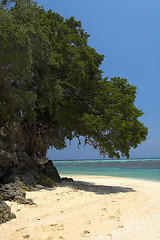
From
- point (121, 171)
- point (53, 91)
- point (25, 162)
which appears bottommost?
point (121, 171)

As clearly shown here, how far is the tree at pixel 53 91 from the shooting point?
10.8 meters

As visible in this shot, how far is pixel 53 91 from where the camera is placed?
500 inches

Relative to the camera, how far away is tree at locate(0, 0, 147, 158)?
10.8 meters

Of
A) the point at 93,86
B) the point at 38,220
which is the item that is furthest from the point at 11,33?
the point at 38,220

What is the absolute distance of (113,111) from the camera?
12.7 m

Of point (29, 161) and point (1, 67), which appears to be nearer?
point (1, 67)

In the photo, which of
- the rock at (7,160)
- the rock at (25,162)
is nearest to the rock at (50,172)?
the rock at (25,162)

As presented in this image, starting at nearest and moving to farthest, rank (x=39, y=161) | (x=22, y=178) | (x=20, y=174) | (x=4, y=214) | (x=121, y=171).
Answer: (x=4, y=214) → (x=22, y=178) → (x=20, y=174) → (x=39, y=161) → (x=121, y=171)

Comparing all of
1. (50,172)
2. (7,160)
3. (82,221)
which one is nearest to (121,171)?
(50,172)

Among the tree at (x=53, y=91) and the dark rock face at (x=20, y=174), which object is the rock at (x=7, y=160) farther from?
the tree at (x=53, y=91)

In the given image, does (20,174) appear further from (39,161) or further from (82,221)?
(82,221)

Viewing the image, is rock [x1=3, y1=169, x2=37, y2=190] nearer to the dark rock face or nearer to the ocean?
the dark rock face

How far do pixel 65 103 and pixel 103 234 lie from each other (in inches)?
379

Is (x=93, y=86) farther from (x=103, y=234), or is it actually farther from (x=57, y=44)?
(x=103, y=234)
